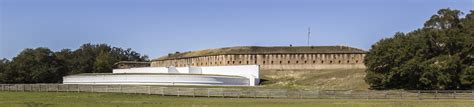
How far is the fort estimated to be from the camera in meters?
115

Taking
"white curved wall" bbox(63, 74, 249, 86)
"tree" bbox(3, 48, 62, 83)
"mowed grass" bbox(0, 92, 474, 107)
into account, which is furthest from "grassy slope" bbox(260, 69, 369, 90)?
"tree" bbox(3, 48, 62, 83)

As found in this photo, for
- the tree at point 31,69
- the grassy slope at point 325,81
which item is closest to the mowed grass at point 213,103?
the grassy slope at point 325,81

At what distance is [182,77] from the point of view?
8506cm

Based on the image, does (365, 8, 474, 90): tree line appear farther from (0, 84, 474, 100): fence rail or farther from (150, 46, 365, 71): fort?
(150, 46, 365, 71): fort

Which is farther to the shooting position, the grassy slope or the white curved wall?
the white curved wall

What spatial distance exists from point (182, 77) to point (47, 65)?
44.1m

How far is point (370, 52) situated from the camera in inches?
2749

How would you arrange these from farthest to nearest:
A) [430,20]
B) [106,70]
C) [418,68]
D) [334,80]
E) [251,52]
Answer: [106,70]
[251,52]
[334,80]
[430,20]
[418,68]

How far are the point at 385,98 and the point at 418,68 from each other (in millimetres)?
9704

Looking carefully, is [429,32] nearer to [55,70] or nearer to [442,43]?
[442,43]

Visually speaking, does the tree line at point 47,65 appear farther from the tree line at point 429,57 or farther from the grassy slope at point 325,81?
the tree line at point 429,57

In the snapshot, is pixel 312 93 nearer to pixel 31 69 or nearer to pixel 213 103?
pixel 213 103

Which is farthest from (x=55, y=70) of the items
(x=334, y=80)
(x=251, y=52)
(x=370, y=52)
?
(x=370, y=52)

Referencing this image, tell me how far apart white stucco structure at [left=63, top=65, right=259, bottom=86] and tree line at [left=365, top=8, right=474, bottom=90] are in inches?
953
